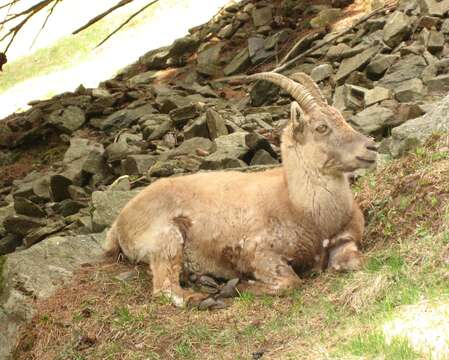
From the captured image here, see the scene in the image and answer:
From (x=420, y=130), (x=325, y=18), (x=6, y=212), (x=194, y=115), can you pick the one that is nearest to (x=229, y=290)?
(x=420, y=130)

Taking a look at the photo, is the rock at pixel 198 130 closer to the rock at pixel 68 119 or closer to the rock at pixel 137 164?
the rock at pixel 137 164

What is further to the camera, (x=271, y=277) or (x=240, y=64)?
(x=240, y=64)

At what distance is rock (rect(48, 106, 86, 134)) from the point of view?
67.6 ft

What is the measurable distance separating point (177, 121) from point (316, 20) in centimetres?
540

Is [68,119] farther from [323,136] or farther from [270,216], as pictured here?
[323,136]

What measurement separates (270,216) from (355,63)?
346 inches

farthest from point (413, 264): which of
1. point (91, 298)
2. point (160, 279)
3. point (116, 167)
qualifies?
point (116, 167)

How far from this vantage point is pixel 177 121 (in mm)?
17031

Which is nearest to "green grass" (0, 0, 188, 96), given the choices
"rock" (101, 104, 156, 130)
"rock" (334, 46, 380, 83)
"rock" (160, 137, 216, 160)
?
"rock" (101, 104, 156, 130)

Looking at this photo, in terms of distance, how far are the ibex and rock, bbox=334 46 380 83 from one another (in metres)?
7.63

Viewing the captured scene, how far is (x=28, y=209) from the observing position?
14570 millimetres

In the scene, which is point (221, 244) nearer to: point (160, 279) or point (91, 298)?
point (160, 279)

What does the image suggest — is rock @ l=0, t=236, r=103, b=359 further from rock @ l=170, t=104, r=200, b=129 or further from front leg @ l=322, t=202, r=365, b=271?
rock @ l=170, t=104, r=200, b=129

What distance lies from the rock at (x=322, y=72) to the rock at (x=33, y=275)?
846 centimetres
